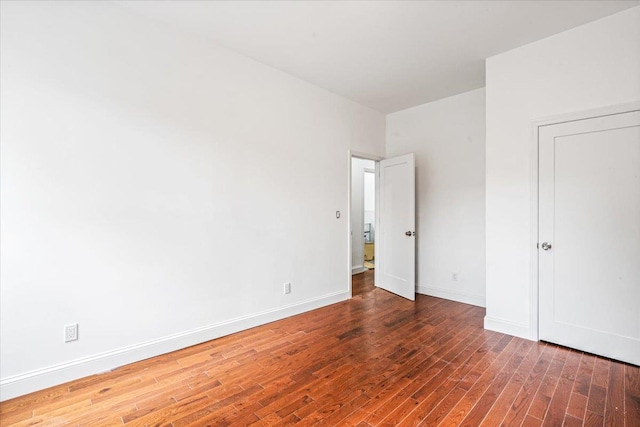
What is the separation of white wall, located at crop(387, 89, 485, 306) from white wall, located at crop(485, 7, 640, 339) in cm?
87

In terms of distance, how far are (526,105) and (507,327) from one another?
227 cm

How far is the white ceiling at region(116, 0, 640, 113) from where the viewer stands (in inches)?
95.8

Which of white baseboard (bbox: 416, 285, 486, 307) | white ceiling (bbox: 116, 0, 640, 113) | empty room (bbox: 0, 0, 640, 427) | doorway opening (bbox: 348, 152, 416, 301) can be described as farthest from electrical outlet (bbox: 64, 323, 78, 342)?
white baseboard (bbox: 416, 285, 486, 307)

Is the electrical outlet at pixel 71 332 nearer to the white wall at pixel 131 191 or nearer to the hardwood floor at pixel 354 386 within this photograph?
the white wall at pixel 131 191

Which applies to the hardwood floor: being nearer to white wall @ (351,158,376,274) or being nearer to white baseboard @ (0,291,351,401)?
white baseboard @ (0,291,351,401)

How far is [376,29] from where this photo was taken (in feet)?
8.95

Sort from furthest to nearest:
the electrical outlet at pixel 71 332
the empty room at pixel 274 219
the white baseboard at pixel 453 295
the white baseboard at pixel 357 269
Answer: the white baseboard at pixel 357 269, the white baseboard at pixel 453 295, the electrical outlet at pixel 71 332, the empty room at pixel 274 219

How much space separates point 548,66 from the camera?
9.45 ft

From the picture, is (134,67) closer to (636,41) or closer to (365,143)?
(365,143)

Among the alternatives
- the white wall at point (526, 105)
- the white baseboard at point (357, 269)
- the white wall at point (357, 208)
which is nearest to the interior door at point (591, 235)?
the white wall at point (526, 105)

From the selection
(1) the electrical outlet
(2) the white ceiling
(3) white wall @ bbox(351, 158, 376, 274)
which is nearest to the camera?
(1) the electrical outlet

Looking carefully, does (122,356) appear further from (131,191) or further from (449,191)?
(449,191)

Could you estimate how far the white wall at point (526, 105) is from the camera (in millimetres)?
2554

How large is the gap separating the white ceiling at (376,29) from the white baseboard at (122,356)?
2.82 meters
